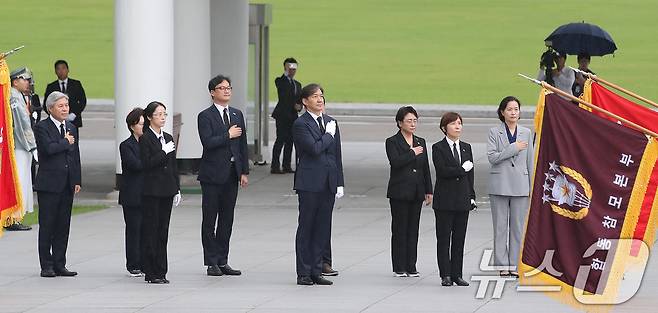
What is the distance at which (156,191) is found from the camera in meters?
14.5

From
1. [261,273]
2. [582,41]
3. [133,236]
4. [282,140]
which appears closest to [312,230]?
[261,273]

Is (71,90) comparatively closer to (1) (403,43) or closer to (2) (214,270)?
(2) (214,270)

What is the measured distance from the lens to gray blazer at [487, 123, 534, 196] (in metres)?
14.6

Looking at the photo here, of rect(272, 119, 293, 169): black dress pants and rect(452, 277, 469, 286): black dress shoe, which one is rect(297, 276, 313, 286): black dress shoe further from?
rect(272, 119, 293, 169): black dress pants

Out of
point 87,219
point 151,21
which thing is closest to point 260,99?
point 151,21

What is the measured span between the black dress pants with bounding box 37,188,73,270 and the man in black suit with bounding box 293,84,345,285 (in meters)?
2.35

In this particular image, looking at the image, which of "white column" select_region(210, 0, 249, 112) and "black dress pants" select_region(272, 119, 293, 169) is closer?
"black dress pants" select_region(272, 119, 293, 169)

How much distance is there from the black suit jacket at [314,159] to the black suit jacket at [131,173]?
1532mm

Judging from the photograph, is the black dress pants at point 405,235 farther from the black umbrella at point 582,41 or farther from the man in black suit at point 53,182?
the black umbrella at point 582,41

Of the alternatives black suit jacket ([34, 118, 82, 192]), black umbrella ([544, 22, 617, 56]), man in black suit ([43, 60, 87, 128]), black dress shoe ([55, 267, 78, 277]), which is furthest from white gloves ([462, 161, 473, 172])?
man in black suit ([43, 60, 87, 128])

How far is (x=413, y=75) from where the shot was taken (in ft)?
179

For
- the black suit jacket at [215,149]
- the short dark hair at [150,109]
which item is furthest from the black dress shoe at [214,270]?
the short dark hair at [150,109]

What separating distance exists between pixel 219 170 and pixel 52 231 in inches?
68.9

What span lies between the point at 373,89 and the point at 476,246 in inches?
1329
